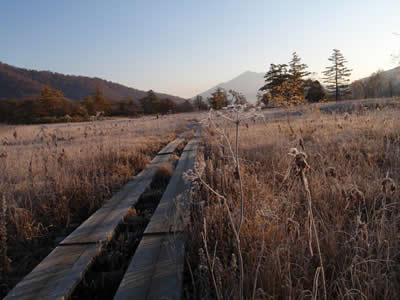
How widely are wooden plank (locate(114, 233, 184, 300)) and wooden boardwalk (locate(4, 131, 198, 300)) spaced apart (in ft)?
1.26

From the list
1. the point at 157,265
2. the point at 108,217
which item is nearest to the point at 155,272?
the point at 157,265

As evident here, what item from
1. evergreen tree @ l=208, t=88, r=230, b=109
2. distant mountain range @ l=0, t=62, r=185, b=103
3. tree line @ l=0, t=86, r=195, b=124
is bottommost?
evergreen tree @ l=208, t=88, r=230, b=109

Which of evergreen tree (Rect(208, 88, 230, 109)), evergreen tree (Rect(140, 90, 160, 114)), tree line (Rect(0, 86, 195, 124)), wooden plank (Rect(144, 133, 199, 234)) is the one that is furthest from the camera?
evergreen tree (Rect(140, 90, 160, 114))

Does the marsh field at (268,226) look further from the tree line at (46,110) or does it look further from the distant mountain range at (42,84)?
the distant mountain range at (42,84)

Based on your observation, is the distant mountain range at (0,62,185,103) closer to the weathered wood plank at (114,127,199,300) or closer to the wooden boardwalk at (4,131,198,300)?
the wooden boardwalk at (4,131,198,300)

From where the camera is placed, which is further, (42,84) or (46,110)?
(42,84)

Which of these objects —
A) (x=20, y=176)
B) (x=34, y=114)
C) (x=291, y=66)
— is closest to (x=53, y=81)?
(x=34, y=114)

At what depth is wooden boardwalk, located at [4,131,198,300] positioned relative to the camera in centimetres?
136

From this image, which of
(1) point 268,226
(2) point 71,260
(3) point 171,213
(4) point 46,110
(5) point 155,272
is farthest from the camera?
(4) point 46,110

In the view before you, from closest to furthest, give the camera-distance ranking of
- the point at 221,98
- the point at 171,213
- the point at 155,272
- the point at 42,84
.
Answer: the point at 155,272 < the point at 171,213 < the point at 221,98 < the point at 42,84

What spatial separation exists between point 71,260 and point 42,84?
381 ft

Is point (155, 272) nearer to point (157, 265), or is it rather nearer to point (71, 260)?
point (157, 265)

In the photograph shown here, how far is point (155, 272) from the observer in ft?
4.73

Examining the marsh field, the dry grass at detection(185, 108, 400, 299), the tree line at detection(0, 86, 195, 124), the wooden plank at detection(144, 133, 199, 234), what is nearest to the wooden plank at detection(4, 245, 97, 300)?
the marsh field
